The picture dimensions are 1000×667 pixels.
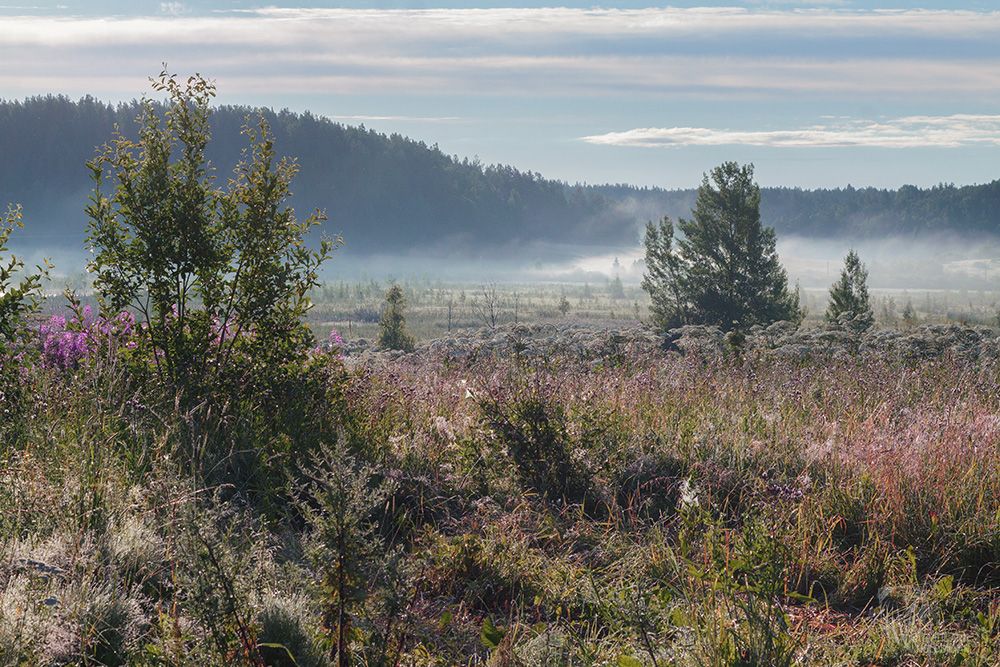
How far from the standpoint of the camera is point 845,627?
171 inches

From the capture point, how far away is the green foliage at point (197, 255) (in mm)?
6527

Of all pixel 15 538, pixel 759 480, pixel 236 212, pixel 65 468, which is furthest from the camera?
pixel 236 212

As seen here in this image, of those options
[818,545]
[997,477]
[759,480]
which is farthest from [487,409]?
[997,477]

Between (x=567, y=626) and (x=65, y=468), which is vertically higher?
(x=65, y=468)

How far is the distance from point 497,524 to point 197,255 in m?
2.90

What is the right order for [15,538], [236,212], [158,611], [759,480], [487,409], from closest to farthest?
[158,611] < [15,538] < [759,480] < [487,409] < [236,212]

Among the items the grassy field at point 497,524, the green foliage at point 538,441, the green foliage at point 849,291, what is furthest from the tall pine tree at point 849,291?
the green foliage at point 538,441

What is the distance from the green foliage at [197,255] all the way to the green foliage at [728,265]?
2782 centimetres

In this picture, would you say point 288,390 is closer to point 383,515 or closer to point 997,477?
point 383,515

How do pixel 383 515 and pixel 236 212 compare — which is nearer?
pixel 383 515

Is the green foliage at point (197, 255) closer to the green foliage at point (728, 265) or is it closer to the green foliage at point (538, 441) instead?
the green foliage at point (538, 441)

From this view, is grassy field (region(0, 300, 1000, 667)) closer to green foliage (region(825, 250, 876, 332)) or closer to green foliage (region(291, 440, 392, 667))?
green foliage (region(291, 440, 392, 667))

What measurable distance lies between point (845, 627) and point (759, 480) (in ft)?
4.67

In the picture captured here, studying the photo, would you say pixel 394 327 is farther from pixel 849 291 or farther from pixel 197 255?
pixel 197 255
